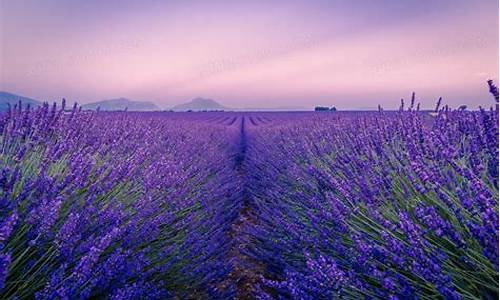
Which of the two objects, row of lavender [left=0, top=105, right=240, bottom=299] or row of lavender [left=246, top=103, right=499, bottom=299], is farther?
row of lavender [left=0, top=105, right=240, bottom=299]

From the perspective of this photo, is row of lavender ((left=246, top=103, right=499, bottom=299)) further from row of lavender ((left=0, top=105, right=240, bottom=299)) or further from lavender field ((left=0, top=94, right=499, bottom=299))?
row of lavender ((left=0, top=105, right=240, bottom=299))

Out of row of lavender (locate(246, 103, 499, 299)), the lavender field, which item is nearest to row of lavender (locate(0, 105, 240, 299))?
the lavender field

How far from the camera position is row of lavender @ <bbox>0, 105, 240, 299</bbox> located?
1.27m

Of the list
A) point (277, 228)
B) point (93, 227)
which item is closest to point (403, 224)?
point (93, 227)

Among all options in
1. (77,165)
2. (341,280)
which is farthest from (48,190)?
(341,280)

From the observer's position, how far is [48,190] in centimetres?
157

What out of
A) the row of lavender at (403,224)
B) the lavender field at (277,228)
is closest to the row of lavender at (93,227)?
the lavender field at (277,228)

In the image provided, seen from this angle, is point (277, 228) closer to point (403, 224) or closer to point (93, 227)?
point (93, 227)

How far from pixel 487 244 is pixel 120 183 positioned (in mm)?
1735

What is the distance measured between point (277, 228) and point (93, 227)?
4.42 feet

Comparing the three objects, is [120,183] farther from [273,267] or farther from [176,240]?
[273,267]

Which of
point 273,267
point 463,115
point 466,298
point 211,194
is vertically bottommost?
point 273,267

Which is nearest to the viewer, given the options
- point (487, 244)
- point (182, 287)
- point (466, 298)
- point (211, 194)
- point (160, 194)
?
point (487, 244)

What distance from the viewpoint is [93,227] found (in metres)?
1.62
